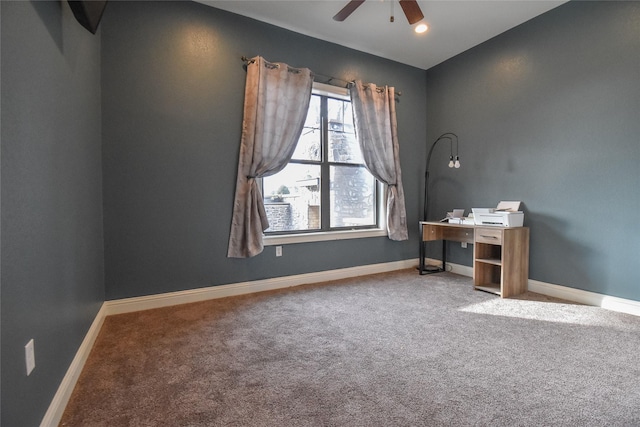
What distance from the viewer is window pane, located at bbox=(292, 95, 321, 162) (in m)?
3.48

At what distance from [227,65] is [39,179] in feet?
7.10

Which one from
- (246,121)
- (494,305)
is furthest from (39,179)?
(494,305)

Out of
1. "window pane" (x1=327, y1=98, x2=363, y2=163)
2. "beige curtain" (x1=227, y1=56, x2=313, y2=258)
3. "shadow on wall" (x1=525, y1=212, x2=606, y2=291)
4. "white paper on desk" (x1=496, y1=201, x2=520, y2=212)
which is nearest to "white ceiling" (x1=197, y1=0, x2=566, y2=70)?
"beige curtain" (x1=227, y1=56, x2=313, y2=258)

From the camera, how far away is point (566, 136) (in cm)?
291

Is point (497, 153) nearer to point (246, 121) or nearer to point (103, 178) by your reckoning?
point (246, 121)

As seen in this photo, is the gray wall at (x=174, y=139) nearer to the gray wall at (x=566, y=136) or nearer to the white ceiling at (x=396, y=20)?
the white ceiling at (x=396, y=20)

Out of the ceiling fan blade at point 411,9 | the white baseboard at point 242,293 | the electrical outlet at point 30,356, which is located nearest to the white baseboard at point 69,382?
the white baseboard at point 242,293

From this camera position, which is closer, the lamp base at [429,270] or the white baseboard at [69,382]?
the white baseboard at [69,382]

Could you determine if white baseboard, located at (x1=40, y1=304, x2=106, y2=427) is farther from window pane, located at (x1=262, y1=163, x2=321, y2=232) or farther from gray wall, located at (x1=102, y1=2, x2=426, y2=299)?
window pane, located at (x1=262, y1=163, x2=321, y2=232)

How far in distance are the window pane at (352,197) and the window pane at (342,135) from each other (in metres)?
0.13

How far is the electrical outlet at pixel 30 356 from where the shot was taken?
1.06 m

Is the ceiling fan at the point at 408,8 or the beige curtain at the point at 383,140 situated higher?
the ceiling fan at the point at 408,8

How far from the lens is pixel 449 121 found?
400 cm

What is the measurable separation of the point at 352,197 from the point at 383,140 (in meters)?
0.81
